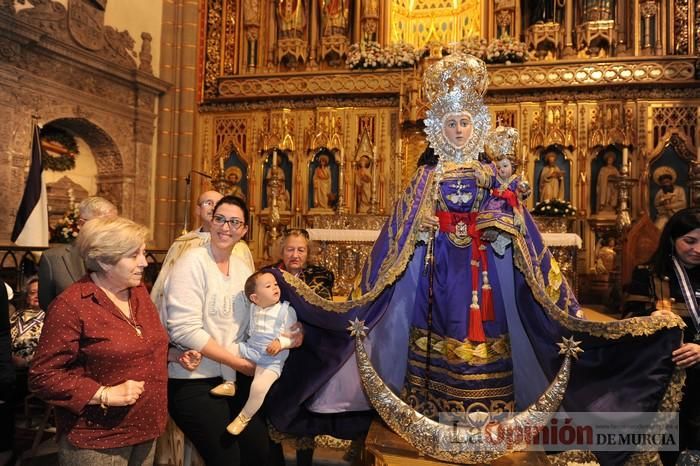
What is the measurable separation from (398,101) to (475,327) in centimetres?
886

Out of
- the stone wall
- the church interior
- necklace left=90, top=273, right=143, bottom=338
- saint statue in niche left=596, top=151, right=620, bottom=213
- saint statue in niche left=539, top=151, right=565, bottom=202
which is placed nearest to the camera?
necklace left=90, top=273, right=143, bottom=338

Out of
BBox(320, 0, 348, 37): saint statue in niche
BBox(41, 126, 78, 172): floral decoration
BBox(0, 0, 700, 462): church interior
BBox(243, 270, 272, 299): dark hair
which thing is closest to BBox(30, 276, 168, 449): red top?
BBox(243, 270, 272, 299): dark hair

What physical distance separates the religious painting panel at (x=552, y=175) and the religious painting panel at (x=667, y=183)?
1.58 meters

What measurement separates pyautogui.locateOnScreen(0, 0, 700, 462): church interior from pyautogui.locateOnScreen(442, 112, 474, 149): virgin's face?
5415mm

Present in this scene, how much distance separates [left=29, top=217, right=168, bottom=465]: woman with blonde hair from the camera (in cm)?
222

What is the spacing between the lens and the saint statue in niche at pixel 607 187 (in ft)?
34.7

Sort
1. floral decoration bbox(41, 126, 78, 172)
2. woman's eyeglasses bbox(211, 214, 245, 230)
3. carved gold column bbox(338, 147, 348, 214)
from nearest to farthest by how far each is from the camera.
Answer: woman's eyeglasses bbox(211, 214, 245, 230)
floral decoration bbox(41, 126, 78, 172)
carved gold column bbox(338, 147, 348, 214)

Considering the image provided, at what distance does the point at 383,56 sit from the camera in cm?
1141

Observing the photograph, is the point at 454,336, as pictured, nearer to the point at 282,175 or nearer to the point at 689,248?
the point at 689,248

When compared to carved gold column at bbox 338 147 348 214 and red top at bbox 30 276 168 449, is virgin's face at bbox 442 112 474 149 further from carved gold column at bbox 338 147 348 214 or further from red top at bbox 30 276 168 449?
carved gold column at bbox 338 147 348 214

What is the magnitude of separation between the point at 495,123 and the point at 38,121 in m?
8.62

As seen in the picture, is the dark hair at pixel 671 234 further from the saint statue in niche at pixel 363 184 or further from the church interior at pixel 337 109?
the saint statue in niche at pixel 363 184

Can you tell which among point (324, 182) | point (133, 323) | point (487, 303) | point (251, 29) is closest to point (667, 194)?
point (324, 182)

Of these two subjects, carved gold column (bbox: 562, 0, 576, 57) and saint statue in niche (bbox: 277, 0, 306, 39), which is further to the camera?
saint statue in niche (bbox: 277, 0, 306, 39)
